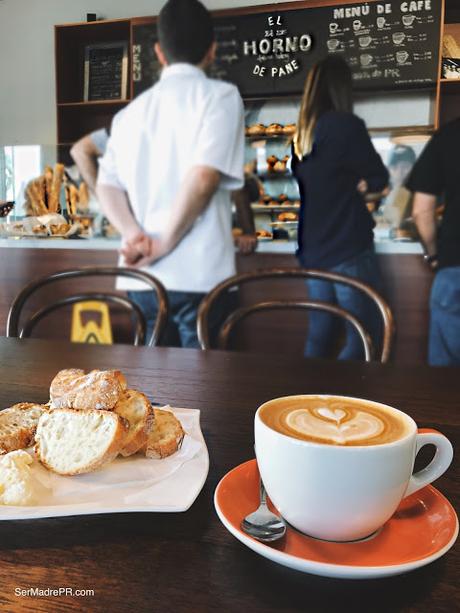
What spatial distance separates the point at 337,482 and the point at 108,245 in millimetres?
1853

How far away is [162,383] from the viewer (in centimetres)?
77

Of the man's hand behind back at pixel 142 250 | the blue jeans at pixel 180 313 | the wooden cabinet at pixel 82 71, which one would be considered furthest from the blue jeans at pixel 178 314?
the wooden cabinet at pixel 82 71

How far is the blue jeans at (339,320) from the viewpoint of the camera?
1900 mm

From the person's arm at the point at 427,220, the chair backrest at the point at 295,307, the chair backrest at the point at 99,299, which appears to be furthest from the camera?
the person's arm at the point at 427,220

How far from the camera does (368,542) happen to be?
352 mm

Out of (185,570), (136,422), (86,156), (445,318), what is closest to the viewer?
(185,570)

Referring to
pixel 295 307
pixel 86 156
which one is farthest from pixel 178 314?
pixel 295 307

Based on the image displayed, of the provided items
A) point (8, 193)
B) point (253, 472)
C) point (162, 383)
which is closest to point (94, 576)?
point (253, 472)

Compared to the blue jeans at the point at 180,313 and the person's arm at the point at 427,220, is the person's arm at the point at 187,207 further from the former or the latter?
the person's arm at the point at 427,220

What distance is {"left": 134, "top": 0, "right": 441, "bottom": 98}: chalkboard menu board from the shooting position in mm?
1907

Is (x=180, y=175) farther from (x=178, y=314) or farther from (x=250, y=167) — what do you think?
(x=178, y=314)

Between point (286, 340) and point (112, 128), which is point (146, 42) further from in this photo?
point (286, 340)

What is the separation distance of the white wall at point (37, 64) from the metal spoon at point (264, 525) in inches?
75.2

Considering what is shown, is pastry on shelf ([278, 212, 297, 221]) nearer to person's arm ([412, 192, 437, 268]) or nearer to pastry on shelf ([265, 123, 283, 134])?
pastry on shelf ([265, 123, 283, 134])
